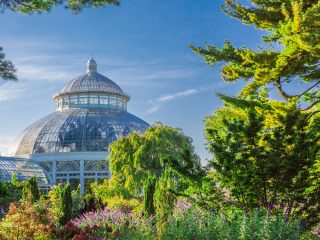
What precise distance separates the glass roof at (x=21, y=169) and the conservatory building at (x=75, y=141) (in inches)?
10.4

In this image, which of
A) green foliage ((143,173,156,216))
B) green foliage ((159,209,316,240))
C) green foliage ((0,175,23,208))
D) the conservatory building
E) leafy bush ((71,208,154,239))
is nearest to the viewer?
green foliage ((159,209,316,240))

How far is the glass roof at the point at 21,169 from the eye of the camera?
4507 centimetres

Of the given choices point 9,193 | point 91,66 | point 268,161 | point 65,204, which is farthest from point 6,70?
point 91,66

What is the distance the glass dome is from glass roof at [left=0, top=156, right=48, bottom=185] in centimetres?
224

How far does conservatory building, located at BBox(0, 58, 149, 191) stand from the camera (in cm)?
4822

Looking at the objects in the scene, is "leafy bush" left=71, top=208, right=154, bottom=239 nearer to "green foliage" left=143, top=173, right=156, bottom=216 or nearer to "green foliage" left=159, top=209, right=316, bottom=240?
"green foliage" left=159, top=209, right=316, bottom=240

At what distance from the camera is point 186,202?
11945 mm

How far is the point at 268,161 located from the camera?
9.97 m

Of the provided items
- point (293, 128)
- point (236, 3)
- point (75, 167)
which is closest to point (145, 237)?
point (293, 128)

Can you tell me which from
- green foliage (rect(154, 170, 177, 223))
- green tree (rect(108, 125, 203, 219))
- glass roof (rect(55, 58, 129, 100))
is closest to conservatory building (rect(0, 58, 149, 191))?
glass roof (rect(55, 58, 129, 100))

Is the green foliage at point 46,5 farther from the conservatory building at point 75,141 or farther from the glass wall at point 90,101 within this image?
the glass wall at point 90,101

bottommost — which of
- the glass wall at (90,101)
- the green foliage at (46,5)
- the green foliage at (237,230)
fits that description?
the green foliage at (237,230)

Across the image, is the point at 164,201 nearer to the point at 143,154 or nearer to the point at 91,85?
the point at 143,154

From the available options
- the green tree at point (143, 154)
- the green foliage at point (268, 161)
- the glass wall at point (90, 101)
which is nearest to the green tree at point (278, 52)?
the green foliage at point (268, 161)
